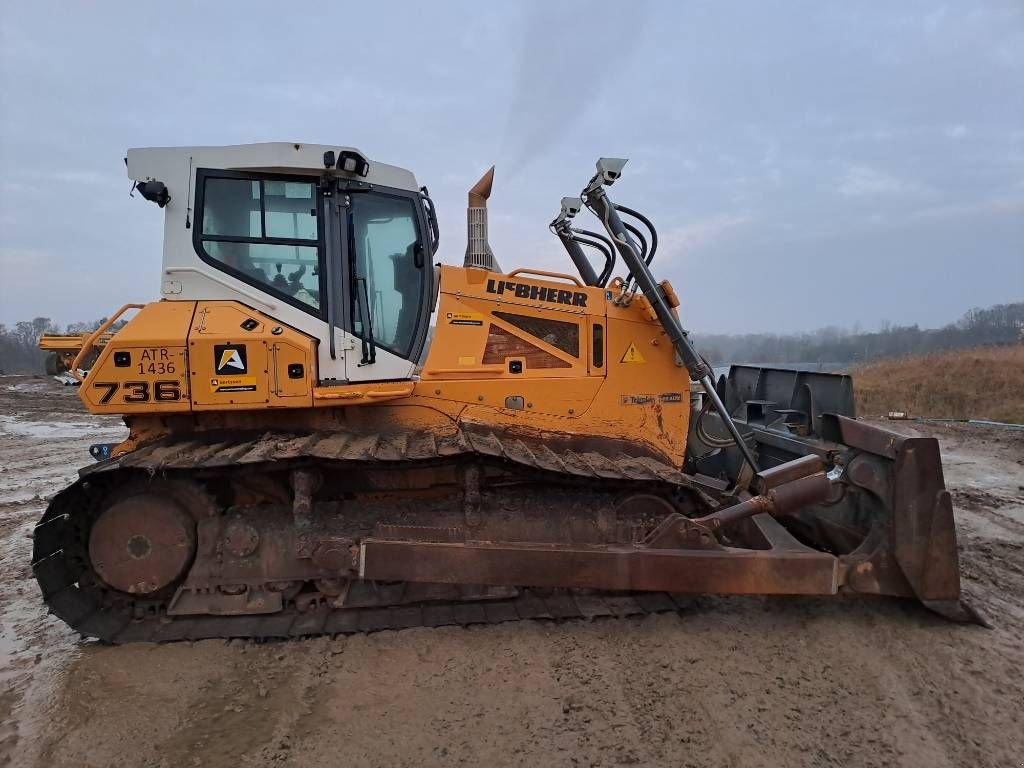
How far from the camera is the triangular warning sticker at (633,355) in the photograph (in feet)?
13.8

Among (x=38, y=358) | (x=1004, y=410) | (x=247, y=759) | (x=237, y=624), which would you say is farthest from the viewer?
(x=38, y=358)

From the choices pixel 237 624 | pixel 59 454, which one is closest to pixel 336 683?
pixel 237 624

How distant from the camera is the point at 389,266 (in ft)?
13.3

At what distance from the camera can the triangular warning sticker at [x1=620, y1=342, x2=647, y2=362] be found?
4207 mm

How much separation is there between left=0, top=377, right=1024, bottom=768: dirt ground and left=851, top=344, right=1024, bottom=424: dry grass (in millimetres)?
12089

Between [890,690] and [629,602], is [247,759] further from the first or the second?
[890,690]

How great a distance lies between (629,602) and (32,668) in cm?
352

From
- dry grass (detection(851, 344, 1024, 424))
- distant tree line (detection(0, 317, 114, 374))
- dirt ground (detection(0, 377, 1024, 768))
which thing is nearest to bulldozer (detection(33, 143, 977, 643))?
dirt ground (detection(0, 377, 1024, 768))

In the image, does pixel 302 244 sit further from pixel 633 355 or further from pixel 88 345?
pixel 633 355

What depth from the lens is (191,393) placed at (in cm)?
356

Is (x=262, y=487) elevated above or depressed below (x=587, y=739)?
above

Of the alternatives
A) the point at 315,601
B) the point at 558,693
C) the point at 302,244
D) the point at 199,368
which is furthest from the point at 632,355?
the point at 199,368

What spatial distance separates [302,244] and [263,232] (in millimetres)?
259

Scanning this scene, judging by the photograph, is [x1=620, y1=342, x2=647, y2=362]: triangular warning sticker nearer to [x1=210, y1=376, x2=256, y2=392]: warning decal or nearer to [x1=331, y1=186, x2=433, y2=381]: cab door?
[x1=331, y1=186, x2=433, y2=381]: cab door
